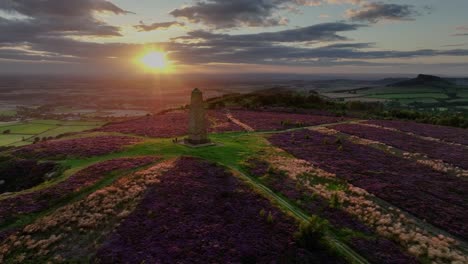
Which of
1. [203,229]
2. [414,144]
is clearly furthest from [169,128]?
[414,144]

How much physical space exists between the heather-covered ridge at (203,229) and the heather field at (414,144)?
99.2 ft

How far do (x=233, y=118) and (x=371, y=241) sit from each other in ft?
175

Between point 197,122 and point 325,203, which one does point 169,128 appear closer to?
point 197,122

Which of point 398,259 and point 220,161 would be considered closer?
point 398,259

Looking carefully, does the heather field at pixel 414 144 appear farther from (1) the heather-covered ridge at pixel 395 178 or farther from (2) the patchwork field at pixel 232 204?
(1) the heather-covered ridge at pixel 395 178

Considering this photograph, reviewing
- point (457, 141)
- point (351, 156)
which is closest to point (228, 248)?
point (351, 156)

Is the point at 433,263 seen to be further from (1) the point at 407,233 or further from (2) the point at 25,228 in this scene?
(2) the point at 25,228

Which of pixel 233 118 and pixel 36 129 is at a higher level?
pixel 233 118

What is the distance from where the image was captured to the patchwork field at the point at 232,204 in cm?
2028

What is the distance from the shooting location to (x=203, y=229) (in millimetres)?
22312

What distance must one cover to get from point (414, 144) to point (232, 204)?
3807cm

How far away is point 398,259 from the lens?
19656 mm

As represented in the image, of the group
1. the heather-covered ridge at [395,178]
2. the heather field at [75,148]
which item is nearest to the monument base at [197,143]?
the heather field at [75,148]

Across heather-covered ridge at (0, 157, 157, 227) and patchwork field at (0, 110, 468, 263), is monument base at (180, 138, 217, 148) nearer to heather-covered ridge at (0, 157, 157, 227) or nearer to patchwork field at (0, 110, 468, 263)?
patchwork field at (0, 110, 468, 263)
